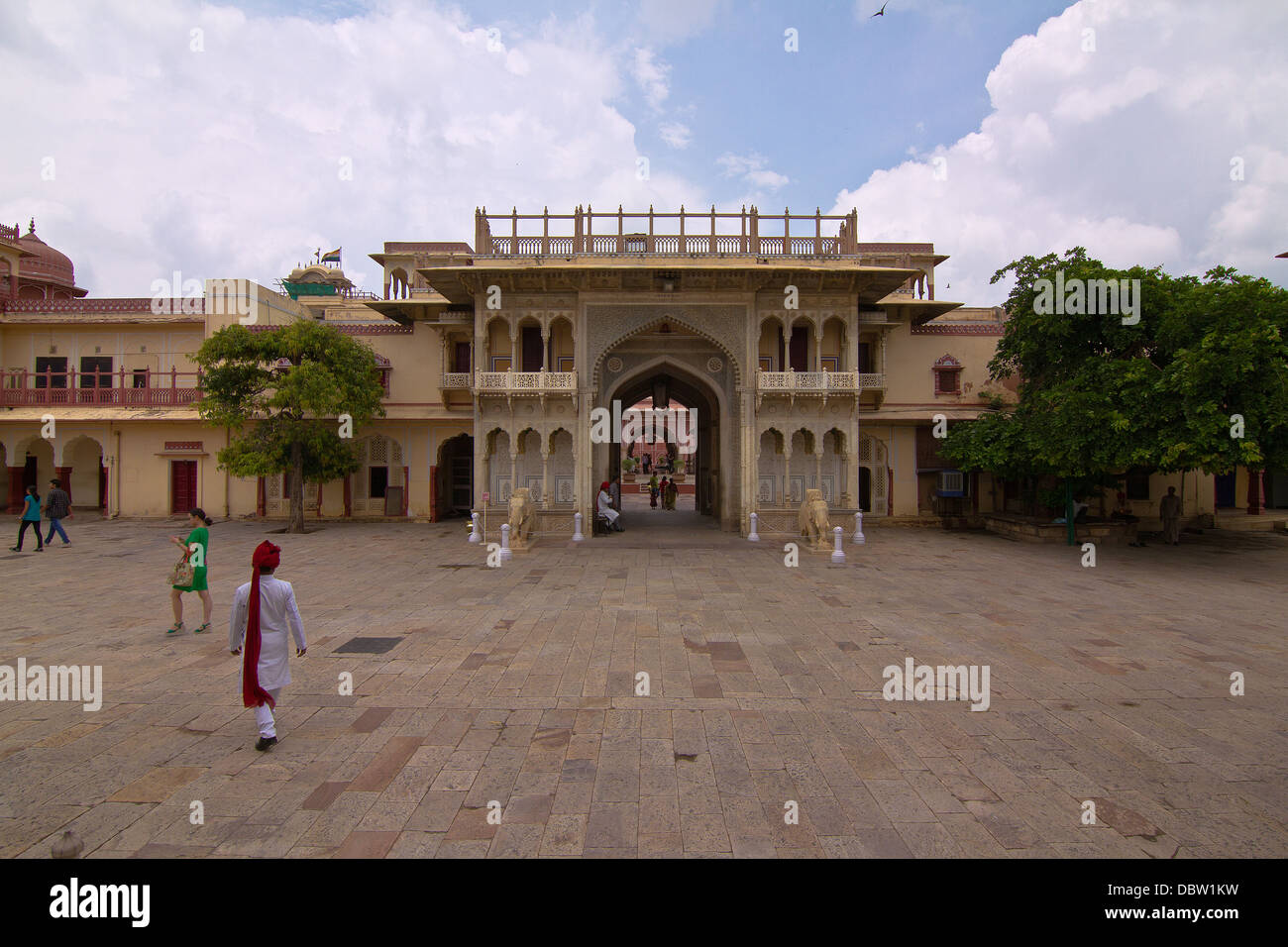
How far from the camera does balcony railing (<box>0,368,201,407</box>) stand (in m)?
23.8

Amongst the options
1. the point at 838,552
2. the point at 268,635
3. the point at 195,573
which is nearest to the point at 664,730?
the point at 268,635

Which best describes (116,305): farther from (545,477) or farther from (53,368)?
(545,477)

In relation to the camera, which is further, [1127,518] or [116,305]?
[116,305]

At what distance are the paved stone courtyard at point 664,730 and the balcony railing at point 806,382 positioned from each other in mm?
9271

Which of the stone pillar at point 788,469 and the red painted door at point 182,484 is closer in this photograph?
the stone pillar at point 788,469

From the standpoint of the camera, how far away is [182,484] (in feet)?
79.2

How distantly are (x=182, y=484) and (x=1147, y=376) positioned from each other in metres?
31.7

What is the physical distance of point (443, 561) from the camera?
575 inches

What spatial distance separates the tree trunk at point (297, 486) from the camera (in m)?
19.8

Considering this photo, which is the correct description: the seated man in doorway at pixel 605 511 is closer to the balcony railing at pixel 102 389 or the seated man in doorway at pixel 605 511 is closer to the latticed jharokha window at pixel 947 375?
the latticed jharokha window at pixel 947 375

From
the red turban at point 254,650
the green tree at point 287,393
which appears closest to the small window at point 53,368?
the green tree at point 287,393

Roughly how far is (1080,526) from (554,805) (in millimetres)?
20085
